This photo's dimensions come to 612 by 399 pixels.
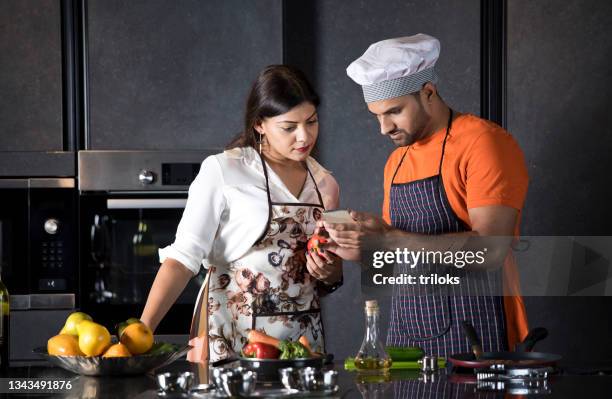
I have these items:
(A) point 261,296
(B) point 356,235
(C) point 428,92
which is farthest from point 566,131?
(A) point 261,296

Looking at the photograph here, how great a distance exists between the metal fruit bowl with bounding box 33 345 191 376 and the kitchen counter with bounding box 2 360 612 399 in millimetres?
17

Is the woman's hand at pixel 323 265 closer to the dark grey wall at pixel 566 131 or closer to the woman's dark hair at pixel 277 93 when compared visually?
the woman's dark hair at pixel 277 93

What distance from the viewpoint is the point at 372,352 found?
1.96m

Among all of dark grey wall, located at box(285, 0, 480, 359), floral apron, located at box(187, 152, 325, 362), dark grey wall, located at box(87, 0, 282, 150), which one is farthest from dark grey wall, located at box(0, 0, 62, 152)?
floral apron, located at box(187, 152, 325, 362)

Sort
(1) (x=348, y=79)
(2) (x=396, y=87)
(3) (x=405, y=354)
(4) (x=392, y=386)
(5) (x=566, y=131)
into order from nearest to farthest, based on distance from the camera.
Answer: (4) (x=392, y=386) → (3) (x=405, y=354) → (2) (x=396, y=87) → (5) (x=566, y=131) → (1) (x=348, y=79)

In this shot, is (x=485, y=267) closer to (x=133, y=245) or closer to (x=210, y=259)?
(x=210, y=259)

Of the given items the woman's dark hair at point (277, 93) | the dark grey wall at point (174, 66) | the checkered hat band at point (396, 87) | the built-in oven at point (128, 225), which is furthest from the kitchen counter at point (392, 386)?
the dark grey wall at point (174, 66)

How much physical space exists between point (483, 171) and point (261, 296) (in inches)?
27.1

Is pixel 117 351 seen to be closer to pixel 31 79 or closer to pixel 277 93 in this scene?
pixel 277 93

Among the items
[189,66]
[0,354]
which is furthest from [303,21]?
[0,354]

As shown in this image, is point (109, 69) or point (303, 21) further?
point (303, 21)

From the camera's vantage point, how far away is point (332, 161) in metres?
3.61

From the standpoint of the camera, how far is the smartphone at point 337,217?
242 cm

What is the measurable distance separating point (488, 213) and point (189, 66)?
1395 mm
